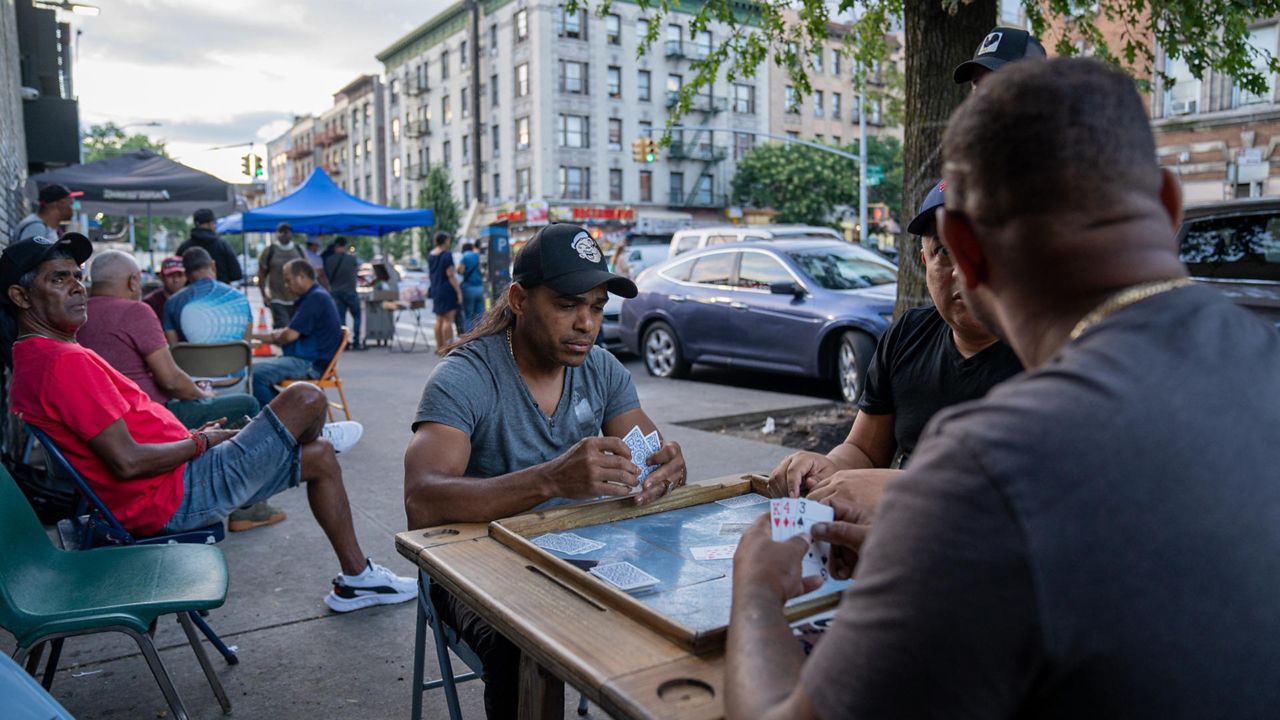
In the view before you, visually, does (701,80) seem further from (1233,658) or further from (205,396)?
(1233,658)

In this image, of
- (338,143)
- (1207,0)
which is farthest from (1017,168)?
(338,143)

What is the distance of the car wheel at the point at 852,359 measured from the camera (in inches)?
375

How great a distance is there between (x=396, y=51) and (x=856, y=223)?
33.1 meters

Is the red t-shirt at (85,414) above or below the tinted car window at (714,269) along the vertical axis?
below

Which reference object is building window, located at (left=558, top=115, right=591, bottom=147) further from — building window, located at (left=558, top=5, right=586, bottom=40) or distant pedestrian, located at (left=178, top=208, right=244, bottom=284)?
distant pedestrian, located at (left=178, top=208, right=244, bottom=284)

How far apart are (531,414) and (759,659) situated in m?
1.78

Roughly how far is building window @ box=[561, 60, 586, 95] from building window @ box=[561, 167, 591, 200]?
12.7 ft

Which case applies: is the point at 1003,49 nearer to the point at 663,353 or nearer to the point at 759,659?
the point at 759,659

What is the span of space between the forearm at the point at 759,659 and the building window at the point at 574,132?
154ft

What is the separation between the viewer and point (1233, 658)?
992 mm

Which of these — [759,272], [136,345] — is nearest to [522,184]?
[759,272]

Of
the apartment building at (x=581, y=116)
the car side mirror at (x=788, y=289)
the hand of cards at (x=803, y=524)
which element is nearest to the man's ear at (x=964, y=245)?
the hand of cards at (x=803, y=524)

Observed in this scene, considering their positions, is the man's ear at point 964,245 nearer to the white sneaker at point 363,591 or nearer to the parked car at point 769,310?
the white sneaker at point 363,591

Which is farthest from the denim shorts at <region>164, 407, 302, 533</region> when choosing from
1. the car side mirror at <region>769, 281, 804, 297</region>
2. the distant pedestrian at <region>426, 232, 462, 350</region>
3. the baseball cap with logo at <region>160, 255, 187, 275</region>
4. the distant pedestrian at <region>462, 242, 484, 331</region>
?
the distant pedestrian at <region>462, 242, 484, 331</region>
